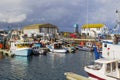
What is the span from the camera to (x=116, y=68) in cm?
2889

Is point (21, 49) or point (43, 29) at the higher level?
point (43, 29)

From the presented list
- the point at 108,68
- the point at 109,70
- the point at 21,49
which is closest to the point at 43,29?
the point at 21,49

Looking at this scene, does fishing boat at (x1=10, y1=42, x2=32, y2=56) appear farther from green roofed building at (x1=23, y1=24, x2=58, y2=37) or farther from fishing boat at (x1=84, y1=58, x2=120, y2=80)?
green roofed building at (x1=23, y1=24, x2=58, y2=37)

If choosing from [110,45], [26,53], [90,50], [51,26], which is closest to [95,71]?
[110,45]

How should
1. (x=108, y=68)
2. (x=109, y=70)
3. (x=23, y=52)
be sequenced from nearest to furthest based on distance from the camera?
(x=109, y=70)
(x=108, y=68)
(x=23, y=52)

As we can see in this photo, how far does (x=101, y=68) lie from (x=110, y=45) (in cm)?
328

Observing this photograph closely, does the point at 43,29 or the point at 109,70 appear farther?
the point at 43,29

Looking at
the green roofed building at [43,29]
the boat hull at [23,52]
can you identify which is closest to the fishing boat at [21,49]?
the boat hull at [23,52]

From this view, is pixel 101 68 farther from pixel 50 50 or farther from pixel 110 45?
pixel 50 50

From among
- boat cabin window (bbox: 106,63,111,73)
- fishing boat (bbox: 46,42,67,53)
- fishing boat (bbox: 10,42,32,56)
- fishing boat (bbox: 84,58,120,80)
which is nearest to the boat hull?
fishing boat (bbox: 10,42,32,56)

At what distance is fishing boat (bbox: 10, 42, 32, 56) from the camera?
74438mm

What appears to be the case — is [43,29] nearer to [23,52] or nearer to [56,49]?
[56,49]

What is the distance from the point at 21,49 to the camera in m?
74.8

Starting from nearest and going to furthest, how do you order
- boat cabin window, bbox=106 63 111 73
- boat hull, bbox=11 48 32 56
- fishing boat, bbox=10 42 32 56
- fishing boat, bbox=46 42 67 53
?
boat cabin window, bbox=106 63 111 73 < boat hull, bbox=11 48 32 56 < fishing boat, bbox=10 42 32 56 < fishing boat, bbox=46 42 67 53
